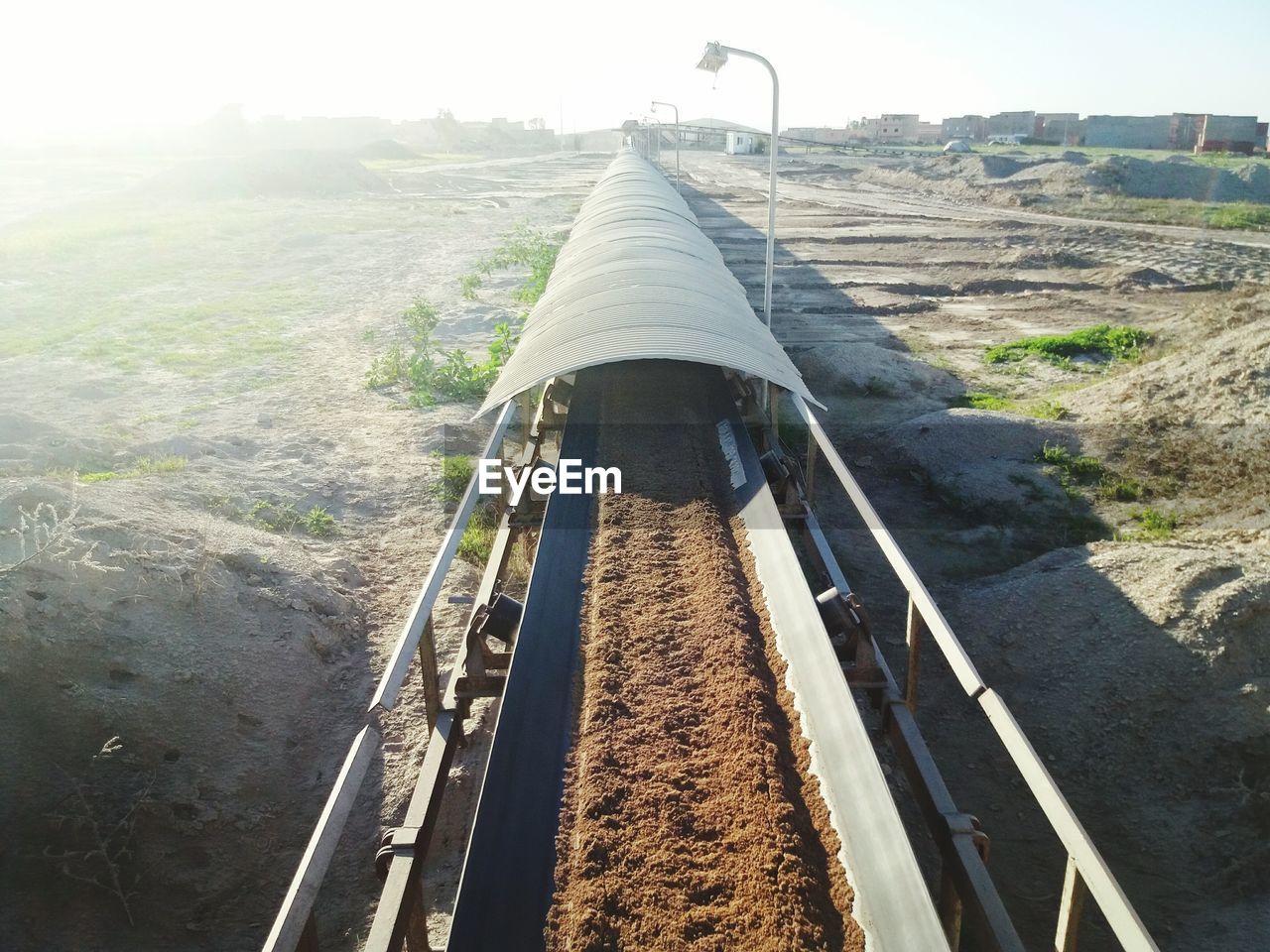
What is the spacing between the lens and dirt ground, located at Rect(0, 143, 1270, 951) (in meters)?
4.70

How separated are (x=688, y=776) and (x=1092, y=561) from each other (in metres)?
4.35

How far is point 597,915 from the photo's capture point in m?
3.10

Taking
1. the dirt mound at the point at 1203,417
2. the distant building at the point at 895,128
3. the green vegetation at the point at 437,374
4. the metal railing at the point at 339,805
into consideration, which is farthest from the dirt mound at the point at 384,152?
the metal railing at the point at 339,805

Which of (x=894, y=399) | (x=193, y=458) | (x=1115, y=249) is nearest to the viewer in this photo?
(x=193, y=458)

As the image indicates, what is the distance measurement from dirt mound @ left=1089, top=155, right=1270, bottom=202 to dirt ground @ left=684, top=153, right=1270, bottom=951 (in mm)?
18574

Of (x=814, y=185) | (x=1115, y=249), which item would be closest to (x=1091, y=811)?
(x=1115, y=249)

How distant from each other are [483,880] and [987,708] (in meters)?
2.01

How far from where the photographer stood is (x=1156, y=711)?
5.42m

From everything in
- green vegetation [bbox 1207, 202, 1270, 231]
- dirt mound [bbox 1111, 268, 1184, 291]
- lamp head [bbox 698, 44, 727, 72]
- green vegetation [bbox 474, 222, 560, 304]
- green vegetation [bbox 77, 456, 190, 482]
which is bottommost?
green vegetation [bbox 77, 456, 190, 482]

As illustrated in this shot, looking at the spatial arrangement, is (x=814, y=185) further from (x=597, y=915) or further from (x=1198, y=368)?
(x=597, y=915)

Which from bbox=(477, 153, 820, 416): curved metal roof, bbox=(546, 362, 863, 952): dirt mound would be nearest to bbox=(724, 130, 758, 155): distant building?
bbox=(477, 153, 820, 416): curved metal roof

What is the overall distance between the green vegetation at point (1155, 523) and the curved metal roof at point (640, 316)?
3.59 metres

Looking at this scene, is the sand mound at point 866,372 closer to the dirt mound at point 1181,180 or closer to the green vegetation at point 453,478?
the green vegetation at point 453,478

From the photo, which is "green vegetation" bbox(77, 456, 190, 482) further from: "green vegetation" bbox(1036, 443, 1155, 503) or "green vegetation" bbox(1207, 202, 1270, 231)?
"green vegetation" bbox(1207, 202, 1270, 231)
